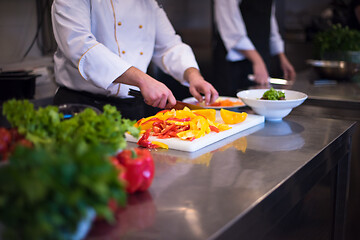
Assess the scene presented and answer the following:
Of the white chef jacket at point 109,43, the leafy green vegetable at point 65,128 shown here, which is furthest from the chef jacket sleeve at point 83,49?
the leafy green vegetable at point 65,128

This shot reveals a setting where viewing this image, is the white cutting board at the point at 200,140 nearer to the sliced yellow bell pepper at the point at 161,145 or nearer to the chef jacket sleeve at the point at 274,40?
the sliced yellow bell pepper at the point at 161,145

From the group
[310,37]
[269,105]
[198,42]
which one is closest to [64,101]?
[269,105]

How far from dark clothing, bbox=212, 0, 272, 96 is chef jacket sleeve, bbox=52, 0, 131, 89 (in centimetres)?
146

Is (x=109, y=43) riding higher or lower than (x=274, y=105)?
higher

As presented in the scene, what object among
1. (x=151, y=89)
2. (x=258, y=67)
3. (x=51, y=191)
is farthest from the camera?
(x=258, y=67)

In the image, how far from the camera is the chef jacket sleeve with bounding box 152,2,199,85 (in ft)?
6.25

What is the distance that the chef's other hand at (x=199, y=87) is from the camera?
169 cm

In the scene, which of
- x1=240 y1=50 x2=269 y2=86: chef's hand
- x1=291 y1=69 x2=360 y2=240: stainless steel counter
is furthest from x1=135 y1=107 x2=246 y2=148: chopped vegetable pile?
x1=240 y1=50 x2=269 y2=86: chef's hand

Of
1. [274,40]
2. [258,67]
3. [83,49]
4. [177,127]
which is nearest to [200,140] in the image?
[177,127]

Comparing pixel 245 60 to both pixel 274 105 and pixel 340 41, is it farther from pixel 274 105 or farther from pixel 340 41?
pixel 274 105

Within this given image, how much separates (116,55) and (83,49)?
115 mm

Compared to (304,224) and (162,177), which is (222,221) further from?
(304,224)

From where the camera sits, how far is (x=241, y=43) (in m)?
2.81

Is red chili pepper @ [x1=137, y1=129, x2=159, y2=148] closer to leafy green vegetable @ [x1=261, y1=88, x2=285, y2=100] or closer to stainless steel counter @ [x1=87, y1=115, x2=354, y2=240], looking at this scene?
stainless steel counter @ [x1=87, y1=115, x2=354, y2=240]
